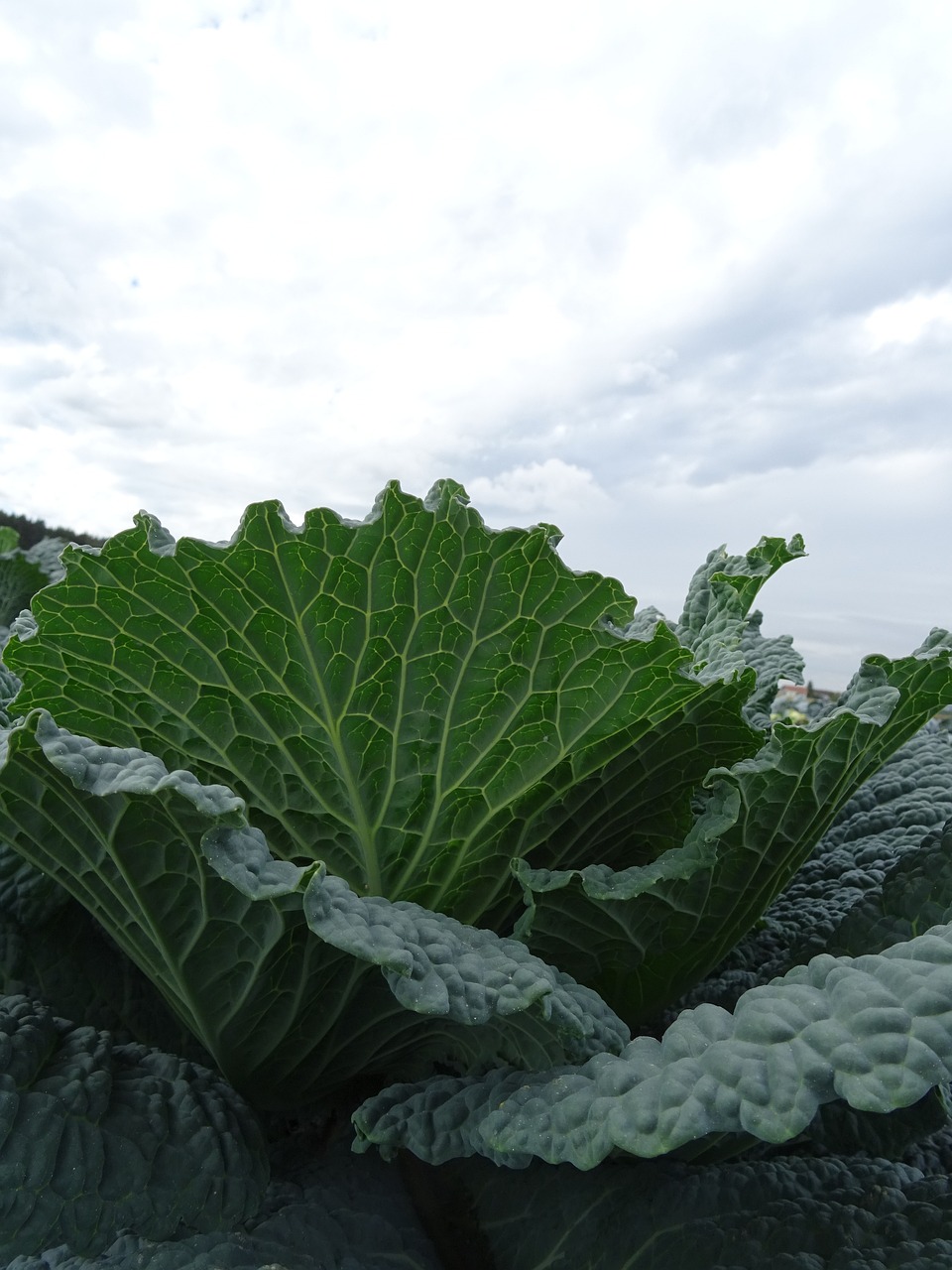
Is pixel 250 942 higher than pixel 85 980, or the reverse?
pixel 250 942

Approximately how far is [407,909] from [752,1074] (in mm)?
462

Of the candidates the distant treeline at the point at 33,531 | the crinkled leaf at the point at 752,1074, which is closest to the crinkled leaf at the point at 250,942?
the crinkled leaf at the point at 752,1074

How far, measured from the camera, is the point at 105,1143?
3.63ft

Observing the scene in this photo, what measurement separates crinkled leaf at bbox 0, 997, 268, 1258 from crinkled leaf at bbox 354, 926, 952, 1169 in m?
0.27

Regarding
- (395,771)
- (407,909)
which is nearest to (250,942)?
(407,909)

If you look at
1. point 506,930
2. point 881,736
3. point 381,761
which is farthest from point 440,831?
point 881,736

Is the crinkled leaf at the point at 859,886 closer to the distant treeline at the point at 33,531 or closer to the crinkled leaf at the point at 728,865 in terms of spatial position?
the crinkled leaf at the point at 728,865

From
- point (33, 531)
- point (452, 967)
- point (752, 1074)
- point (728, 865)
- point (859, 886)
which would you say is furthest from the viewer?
point (33, 531)

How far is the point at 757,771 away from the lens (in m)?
1.15

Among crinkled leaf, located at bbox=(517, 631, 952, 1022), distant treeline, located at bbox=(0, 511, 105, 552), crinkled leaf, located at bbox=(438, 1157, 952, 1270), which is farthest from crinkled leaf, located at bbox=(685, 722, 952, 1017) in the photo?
distant treeline, located at bbox=(0, 511, 105, 552)

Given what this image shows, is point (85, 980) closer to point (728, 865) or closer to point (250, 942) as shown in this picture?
point (250, 942)

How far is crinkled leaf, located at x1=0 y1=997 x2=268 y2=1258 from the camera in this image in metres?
1.04

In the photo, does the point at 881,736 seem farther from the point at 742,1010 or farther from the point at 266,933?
the point at 266,933

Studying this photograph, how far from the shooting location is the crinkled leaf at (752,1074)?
2.49ft
